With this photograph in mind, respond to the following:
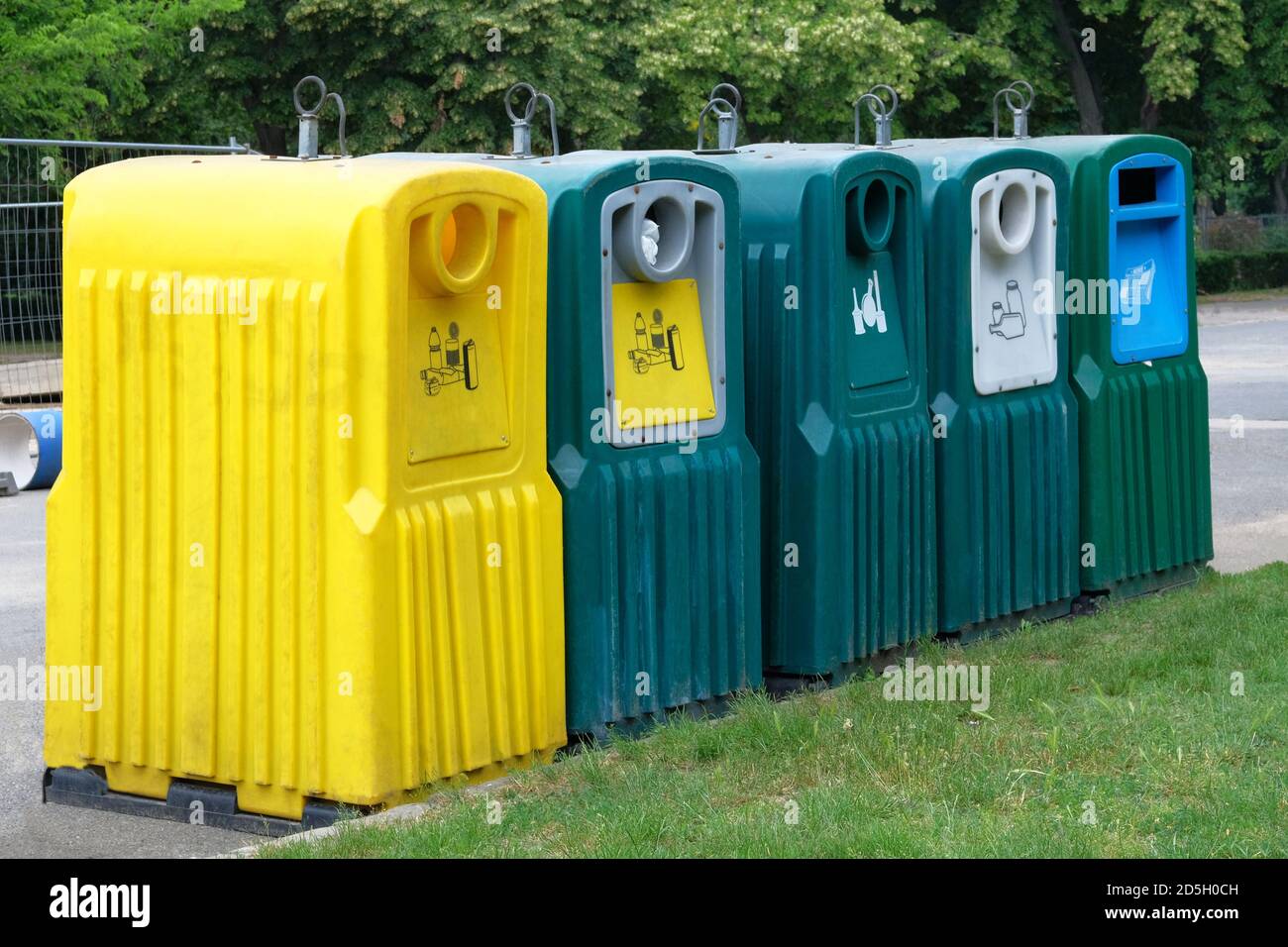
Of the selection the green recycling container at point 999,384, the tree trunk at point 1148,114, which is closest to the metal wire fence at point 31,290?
the green recycling container at point 999,384

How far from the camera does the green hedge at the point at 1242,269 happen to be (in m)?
30.9

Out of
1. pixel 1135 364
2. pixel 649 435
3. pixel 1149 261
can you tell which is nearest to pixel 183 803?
pixel 649 435

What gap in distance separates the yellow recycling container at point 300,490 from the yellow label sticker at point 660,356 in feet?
1.31

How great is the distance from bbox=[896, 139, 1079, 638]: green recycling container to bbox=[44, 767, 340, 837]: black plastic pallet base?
2697 mm

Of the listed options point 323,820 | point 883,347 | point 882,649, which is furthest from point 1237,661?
point 323,820

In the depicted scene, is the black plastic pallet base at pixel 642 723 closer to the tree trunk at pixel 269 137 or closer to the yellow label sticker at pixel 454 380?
the yellow label sticker at pixel 454 380

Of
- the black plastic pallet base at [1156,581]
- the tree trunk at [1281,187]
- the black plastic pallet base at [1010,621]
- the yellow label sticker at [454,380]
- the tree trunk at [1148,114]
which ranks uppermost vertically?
the tree trunk at [1148,114]

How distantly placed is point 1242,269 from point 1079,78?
425 cm

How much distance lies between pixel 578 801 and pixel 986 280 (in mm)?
3032

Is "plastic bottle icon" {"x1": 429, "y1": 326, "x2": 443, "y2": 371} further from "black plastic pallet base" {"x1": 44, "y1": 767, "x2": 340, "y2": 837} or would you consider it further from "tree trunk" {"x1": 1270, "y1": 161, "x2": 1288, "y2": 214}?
"tree trunk" {"x1": 1270, "y1": 161, "x2": 1288, "y2": 214}

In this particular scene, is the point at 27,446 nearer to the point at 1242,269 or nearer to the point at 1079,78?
the point at 1079,78

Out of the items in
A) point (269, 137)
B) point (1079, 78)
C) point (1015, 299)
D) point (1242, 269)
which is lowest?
point (1015, 299)

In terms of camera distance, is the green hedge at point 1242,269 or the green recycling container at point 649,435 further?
the green hedge at point 1242,269

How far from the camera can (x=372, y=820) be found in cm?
442
